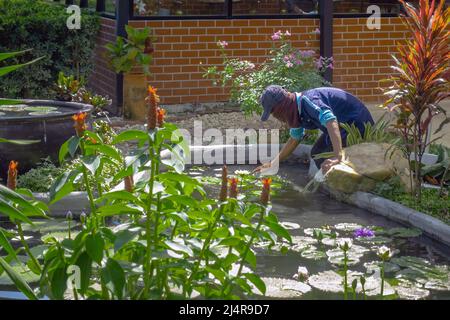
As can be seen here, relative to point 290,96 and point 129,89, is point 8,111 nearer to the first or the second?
point 129,89

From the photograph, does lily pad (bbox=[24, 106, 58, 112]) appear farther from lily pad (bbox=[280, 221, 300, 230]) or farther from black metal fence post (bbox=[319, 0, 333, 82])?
black metal fence post (bbox=[319, 0, 333, 82])

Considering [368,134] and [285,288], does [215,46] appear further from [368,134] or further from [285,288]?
[285,288]

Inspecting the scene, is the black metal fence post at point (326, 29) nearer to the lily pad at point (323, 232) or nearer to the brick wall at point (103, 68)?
the brick wall at point (103, 68)

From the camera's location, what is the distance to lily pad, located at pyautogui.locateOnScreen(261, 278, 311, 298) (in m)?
5.72

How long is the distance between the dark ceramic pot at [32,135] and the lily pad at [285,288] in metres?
3.59

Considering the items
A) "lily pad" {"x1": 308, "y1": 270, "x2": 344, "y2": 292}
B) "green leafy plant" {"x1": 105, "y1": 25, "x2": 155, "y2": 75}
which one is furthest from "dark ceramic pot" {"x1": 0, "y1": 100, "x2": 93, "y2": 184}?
"lily pad" {"x1": 308, "y1": 270, "x2": 344, "y2": 292}

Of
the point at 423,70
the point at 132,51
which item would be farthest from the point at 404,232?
the point at 132,51

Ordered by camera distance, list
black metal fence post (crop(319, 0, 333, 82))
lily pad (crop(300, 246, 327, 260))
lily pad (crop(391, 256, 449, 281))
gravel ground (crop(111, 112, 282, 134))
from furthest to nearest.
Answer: black metal fence post (crop(319, 0, 333, 82)), gravel ground (crop(111, 112, 282, 134)), lily pad (crop(300, 246, 327, 260)), lily pad (crop(391, 256, 449, 281))

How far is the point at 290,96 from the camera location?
8422 mm

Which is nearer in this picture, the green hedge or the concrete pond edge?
the concrete pond edge

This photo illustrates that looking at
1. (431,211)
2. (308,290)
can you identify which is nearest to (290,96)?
(431,211)

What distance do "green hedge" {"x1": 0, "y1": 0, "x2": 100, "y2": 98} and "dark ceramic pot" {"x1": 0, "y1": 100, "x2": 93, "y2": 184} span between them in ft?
13.8

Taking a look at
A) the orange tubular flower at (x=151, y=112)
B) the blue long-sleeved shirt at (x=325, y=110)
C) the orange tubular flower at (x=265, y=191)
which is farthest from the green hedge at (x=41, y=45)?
the orange tubular flower at (x=265, y=191)

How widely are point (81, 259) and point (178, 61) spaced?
9580 millimetres
